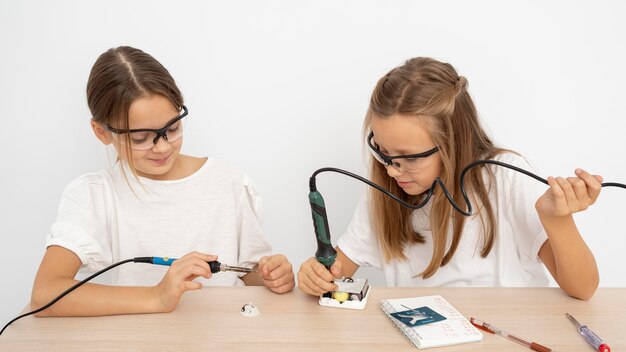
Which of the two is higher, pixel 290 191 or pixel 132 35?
pixel 132 35

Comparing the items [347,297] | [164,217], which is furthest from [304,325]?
[164,217]

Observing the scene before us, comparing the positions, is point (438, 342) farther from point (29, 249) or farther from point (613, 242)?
point (29, 249)

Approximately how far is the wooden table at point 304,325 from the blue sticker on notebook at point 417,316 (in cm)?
3

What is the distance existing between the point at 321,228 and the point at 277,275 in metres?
0.17

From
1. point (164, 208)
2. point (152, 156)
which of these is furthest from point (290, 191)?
point (152, 156)

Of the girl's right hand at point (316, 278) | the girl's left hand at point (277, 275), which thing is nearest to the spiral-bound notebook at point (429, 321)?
the girl's right hand at point (316, 278)

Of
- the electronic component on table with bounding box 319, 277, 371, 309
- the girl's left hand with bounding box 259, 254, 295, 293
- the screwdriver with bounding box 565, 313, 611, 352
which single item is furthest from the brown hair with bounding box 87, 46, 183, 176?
the screwdriver with bounding box 565, 313, 611, 352

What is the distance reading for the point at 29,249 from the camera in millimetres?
2127

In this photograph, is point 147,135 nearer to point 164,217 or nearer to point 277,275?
point 164,217

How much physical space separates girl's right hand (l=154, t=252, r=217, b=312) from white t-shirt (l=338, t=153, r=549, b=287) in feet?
1.77

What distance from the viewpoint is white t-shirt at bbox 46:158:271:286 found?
153cm

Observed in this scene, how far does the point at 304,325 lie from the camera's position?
108cm

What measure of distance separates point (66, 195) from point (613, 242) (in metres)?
1.98

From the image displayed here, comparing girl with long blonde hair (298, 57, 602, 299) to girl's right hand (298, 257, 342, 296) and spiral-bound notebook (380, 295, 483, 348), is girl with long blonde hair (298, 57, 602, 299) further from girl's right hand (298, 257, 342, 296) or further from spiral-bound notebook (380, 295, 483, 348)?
spiral-bound notebook (380, 295, 483, 348)
